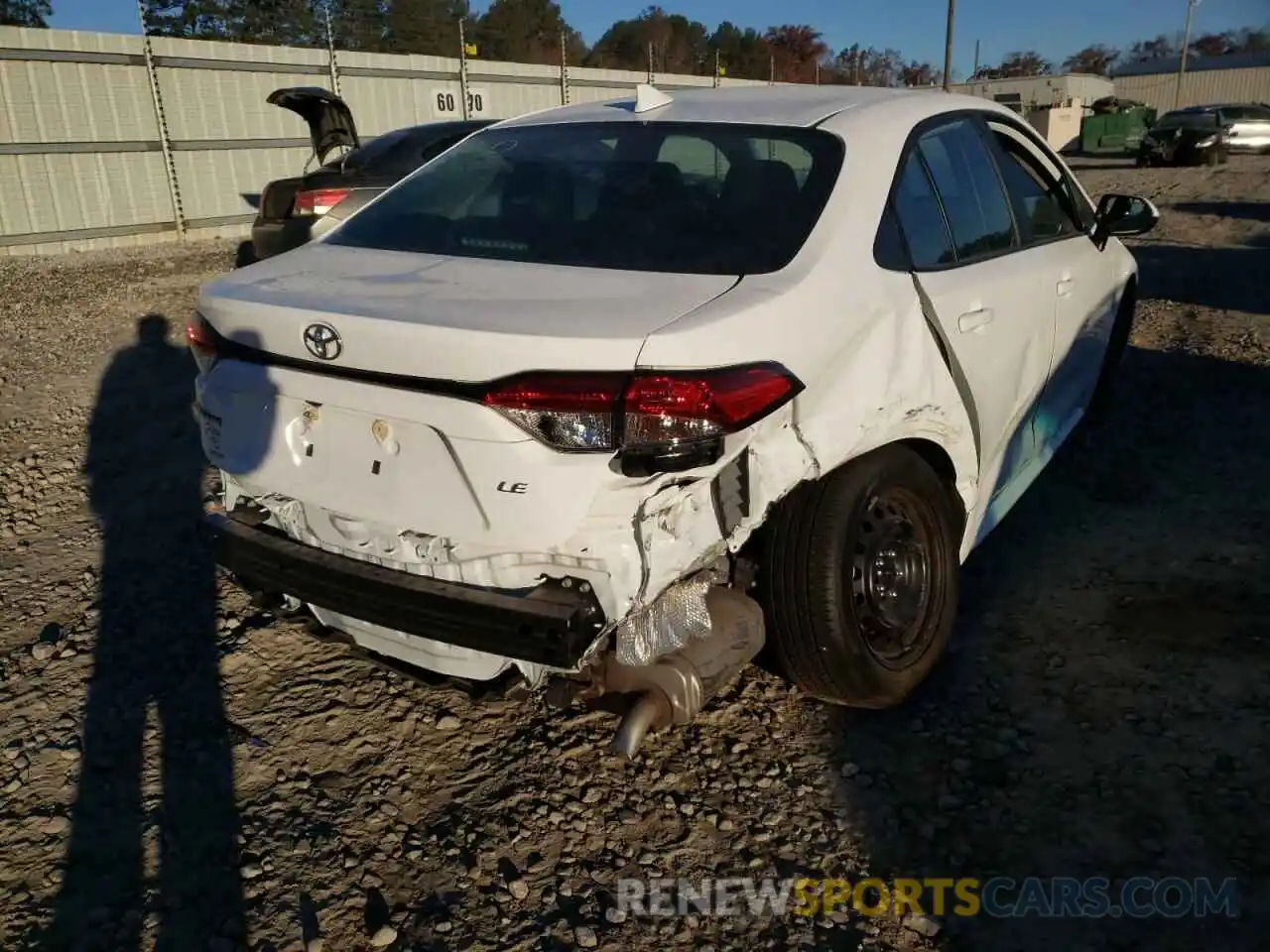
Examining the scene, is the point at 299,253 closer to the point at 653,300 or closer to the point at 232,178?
the point at 653,300

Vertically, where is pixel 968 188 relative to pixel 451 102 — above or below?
below

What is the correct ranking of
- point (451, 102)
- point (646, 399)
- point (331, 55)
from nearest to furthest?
1. point (646, 399)
2. point (331, 55)
3. point (451, 102)

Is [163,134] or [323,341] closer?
[323,341]

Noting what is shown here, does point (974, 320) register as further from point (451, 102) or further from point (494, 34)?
point (494, 34)

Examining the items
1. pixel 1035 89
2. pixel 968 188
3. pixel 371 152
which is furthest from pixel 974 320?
pixel 1035 89

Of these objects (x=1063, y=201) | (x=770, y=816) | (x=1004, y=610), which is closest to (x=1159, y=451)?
(x=1063, y=201)

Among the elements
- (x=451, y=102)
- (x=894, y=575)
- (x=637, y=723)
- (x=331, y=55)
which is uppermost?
(x=331, y=55)

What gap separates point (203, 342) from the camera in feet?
8.52

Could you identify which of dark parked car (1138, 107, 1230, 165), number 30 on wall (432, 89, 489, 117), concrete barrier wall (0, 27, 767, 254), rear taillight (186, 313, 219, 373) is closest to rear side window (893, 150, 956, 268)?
rear taillight (186, 313, 219, 373)

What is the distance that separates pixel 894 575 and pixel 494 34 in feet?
79.5

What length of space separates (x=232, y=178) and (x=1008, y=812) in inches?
606

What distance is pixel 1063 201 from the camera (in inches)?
157

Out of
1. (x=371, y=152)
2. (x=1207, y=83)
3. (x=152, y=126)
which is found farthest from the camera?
(x=1207, y=83)

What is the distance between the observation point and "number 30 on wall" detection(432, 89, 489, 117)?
17.4 metres
